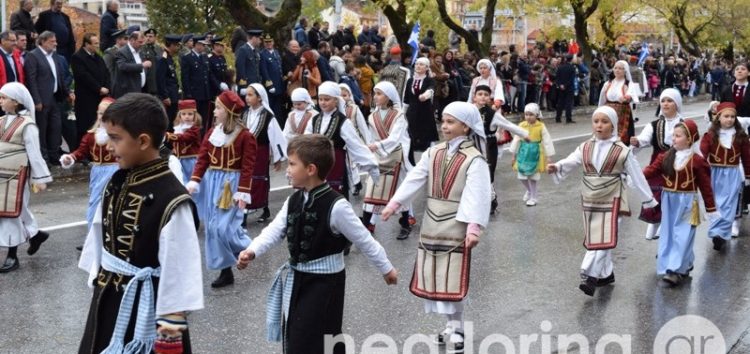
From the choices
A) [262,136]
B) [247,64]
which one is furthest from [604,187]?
[247,64]

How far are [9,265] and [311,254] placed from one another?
4.47 meters

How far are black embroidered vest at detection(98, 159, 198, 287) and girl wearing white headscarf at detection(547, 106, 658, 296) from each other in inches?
194

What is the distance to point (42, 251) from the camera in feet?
32.5

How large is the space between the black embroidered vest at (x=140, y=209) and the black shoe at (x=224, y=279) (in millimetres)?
4084

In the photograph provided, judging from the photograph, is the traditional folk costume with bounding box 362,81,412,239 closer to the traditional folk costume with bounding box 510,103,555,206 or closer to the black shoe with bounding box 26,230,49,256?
the traditional folk costume with bounding box 510,103,555,206

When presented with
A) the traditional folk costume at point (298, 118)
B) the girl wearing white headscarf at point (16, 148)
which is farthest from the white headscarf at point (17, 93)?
the traditional folk costume at point (298, 118)

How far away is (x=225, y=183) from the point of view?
29.3 feet

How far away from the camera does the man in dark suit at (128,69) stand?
50.0ft

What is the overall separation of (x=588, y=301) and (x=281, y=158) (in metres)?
3.46

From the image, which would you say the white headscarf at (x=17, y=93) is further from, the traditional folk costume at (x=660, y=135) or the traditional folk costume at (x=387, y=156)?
the traditional folk costume at (x=660, y=135)

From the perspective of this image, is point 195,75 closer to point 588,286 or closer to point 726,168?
point 726,168

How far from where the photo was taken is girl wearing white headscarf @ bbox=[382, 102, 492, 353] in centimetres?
693

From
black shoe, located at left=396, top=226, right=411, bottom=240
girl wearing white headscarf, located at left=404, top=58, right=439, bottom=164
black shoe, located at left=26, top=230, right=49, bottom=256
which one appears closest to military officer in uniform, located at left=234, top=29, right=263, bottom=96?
girl wearing white headscarf, located at left=404, top=58, right=439, bottom=164

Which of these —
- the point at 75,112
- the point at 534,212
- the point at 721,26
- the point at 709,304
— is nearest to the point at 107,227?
the point at 709,304
